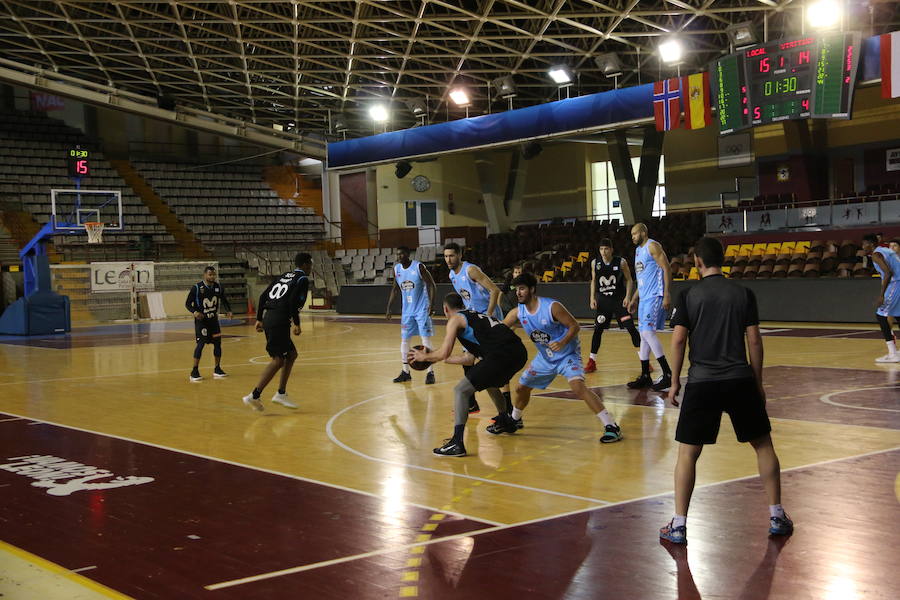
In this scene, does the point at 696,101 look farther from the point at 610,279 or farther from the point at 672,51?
the point at 610,279

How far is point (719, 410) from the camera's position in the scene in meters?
5.42

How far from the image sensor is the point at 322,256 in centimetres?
4312

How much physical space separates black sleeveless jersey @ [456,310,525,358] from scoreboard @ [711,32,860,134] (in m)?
18.1

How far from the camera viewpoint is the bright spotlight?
2416 cm

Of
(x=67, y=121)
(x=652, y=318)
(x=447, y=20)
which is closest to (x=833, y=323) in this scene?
(x=652, y=318)

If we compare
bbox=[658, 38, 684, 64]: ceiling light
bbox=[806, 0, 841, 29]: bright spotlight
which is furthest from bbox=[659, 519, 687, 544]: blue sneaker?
bbox=[658, 38, 684, 64]: ceiling light

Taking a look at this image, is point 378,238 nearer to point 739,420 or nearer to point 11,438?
point 11,438

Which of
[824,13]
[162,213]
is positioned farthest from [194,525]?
[162,213]

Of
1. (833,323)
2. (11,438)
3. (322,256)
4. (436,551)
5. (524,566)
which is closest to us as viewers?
(524,566)

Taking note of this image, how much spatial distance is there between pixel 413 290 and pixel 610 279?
287 centimetres

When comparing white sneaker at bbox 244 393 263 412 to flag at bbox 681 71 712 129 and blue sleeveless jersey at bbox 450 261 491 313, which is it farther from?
flag at bbox 681 71 712 129

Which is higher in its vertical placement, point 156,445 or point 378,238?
point 378,238

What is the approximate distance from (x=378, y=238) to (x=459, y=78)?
9646 millimetres

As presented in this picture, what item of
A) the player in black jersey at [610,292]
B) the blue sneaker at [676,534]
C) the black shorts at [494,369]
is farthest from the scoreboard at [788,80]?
the blue sneaker at [676,534]
